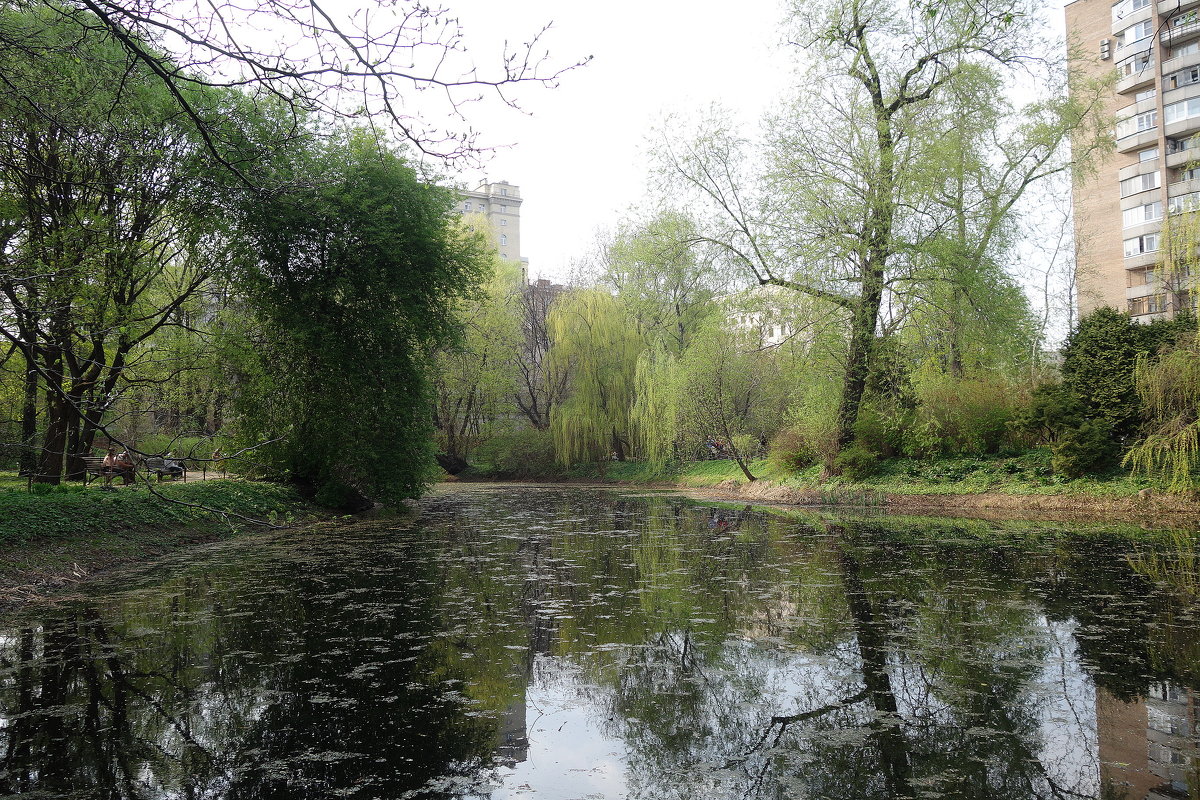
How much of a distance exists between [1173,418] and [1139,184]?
27744 mm

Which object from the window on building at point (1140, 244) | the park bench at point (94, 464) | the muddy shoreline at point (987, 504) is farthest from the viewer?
the window on building at point (1140, 244)

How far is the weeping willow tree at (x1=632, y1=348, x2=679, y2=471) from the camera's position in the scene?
2638 cm

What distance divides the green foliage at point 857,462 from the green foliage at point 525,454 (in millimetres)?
18289

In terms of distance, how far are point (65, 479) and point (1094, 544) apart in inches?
671

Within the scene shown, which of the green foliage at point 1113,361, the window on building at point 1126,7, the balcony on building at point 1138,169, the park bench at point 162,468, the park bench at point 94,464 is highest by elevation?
the window on building at point 1126,7

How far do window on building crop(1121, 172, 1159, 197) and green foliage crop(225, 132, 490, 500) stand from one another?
32.4 m

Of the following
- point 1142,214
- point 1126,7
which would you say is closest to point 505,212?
point 1126,7

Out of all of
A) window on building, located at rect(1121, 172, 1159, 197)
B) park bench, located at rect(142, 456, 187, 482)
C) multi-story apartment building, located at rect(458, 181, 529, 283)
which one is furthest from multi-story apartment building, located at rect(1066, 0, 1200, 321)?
multi-story apartment building, located at rect(458, 181, 529, 283)

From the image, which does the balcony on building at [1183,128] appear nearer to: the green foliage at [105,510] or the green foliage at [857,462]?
the green foliage at [857,462]

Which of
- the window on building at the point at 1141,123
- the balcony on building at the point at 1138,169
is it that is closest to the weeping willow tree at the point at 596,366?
the balcony on building at the point at 1138,169

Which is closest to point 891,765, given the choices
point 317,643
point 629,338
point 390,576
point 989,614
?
point 989,614

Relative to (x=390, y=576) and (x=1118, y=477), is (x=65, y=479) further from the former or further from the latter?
(x=1118, y=477)

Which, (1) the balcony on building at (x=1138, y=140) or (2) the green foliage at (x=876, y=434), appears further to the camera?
(1) the balcony on building at (x=1138, y=140)

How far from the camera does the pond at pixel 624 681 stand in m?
3.59
